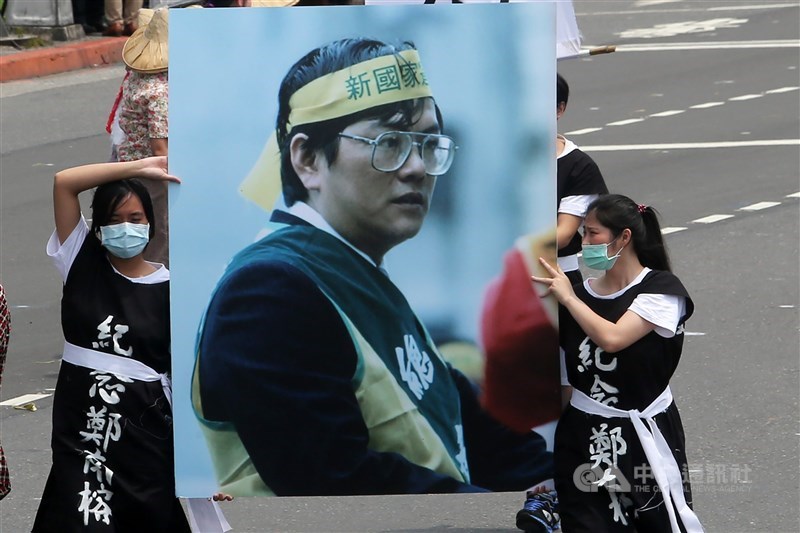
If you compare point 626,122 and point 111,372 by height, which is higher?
point 111,372

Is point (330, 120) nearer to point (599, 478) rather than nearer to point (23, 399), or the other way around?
point (599, 478)

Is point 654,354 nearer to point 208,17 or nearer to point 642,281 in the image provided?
point 642,281

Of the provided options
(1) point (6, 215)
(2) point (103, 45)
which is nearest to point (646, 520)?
(1) point (6, 215)

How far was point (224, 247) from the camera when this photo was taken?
4.47 m

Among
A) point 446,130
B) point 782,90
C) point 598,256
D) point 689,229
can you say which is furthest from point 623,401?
point 782,90

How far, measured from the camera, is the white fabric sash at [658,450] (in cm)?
471

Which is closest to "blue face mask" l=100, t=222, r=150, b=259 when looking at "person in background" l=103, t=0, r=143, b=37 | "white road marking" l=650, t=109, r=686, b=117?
"white road marking" l=650, t=109, r=686, b=117

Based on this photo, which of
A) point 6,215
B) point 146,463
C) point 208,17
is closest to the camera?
point 208,17

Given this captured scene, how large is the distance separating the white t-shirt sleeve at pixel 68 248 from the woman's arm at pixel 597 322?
1527 mm

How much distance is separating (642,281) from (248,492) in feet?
4.94

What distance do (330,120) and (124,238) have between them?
78 centimetres

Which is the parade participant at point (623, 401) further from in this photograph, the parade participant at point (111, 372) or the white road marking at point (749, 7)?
the white road marking at point (749, 7)

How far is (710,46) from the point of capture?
65.2 feet

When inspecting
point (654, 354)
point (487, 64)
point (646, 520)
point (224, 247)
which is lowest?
point (646, 520)
